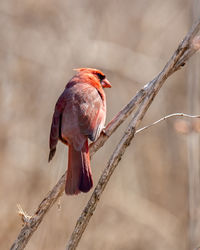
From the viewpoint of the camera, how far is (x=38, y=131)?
17.0 ft

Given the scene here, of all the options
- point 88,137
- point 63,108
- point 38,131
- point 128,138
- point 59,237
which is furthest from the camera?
point 38,131

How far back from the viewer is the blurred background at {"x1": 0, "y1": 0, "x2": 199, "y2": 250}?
5.00 metres

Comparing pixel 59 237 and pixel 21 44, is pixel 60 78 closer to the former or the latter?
pixel 21 44

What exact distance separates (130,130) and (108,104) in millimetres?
2704

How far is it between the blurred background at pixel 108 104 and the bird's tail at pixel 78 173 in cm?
169

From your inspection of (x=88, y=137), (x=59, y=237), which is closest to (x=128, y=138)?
(x=88, y=137)

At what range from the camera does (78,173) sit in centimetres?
288

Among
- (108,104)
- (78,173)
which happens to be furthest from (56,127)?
(108,104)

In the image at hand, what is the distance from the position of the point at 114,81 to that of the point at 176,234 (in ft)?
6.10

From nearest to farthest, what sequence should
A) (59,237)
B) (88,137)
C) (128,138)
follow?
(128,138) < (88,137) < (59,237)

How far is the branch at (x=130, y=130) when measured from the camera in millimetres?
2408

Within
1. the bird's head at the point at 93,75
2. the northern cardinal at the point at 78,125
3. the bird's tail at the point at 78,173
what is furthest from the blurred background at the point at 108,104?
the bird's tail at the point at 78,173

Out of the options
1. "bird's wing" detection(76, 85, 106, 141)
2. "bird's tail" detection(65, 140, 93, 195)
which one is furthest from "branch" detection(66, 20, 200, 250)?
"bird's wing" detection(76, 85, 106, 141)

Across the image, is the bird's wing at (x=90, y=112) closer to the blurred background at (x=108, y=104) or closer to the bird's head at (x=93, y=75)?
the bird's head at (x=93, y=75)
